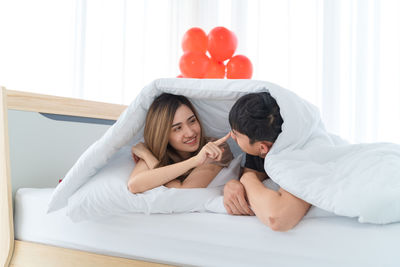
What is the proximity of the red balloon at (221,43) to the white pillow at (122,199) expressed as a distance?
1.59 meters

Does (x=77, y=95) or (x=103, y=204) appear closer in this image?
(x=103, y=204)

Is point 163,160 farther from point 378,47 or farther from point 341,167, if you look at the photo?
point 378,47

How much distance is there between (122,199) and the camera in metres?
0.99

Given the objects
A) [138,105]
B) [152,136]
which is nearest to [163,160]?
[152,136]

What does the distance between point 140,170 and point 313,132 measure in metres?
0.50

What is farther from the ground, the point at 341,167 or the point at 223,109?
the point at 223,109

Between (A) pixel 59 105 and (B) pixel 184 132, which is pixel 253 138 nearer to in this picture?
(B) pixel 184 132

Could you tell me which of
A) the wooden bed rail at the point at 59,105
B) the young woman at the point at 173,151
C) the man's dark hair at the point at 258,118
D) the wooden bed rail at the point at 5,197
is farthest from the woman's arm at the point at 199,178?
the wooden bed rail at the point at 59,105

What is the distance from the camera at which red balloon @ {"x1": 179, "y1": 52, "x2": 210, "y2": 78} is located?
241 cm

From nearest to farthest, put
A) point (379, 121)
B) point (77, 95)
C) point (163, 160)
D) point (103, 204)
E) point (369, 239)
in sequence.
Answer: point (369, 239) < point (103, 204) < point (163, 160) < point (77, 95) < point (379, 121)

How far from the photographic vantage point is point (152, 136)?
3.88 feet

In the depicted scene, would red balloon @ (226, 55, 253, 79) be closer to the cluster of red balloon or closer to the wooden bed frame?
the cluster of red balloon

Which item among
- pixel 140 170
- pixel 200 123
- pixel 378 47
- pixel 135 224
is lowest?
pixel 135 224

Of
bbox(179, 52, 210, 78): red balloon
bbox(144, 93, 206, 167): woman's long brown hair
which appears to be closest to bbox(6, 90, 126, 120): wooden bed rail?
bbox(144, 93, 206, 167): woman's long brown hair
